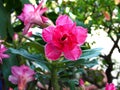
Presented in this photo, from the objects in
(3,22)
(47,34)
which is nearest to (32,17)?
(47,34)

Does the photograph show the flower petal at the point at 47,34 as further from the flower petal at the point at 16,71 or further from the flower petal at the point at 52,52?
the flower petal at the point at 16,71

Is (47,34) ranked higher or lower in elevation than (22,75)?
higher

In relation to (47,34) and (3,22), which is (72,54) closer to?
(47,34)

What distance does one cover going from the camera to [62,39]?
669 millimetres

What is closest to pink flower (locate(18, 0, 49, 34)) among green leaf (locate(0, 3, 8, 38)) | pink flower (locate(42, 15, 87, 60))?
pink flower (locate(42, 15, 87, 60))

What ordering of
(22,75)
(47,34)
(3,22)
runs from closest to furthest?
(47,34) < (22,75) < (3,22)

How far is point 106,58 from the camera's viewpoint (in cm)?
367

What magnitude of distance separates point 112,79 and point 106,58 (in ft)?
0.81

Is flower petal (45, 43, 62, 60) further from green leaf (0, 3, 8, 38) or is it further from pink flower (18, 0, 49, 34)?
green leaf (0, 3, 8, 38)

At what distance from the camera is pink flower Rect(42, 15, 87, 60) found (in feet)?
2.15

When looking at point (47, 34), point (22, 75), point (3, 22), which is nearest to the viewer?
point (47, 34)

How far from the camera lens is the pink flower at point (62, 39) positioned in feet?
2.15

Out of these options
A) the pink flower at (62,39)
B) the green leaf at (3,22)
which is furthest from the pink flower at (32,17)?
the green leaf at (3,22)

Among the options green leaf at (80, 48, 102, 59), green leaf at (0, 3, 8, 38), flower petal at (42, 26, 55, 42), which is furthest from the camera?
green leaf at (0, 3, 8, 38)
